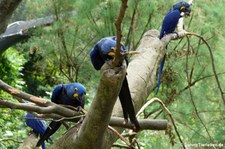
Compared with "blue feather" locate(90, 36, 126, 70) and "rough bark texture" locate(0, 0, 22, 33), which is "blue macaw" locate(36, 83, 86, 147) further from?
"rough bark texture" locate(0, 0, 22, 33)

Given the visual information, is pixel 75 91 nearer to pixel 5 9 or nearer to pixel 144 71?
pixel 144 71

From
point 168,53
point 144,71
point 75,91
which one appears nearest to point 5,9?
point 75,91

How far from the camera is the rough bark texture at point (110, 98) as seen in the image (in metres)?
1.04

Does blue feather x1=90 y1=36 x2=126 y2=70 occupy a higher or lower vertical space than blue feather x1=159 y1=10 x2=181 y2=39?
higher

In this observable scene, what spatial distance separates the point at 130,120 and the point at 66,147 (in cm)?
24

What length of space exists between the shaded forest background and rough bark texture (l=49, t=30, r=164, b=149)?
0.50 metres

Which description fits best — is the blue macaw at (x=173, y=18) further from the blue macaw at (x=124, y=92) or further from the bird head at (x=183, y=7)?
the blue macaw at (x=124, y=92)

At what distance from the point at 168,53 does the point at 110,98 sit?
1948mm

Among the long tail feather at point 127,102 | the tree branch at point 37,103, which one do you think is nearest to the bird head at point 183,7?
the long tail feather at point 127,102

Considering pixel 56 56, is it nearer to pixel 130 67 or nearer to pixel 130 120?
pixel 130 67

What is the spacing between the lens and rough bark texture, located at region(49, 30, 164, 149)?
1037 millimetres

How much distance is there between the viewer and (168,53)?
292cm

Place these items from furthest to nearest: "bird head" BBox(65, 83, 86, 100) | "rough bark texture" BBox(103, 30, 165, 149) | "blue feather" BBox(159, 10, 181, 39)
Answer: "blue feather" BBox(159, 10, 181, 39), "bird head" BBox(65, 83, 86, 100), "rough bark texture" BBox(103, 30, 165, 149)

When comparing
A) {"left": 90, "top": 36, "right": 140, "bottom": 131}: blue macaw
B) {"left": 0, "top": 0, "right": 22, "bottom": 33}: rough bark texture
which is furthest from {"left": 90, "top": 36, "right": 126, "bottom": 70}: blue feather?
{"left": 0, "top": 0, "right": 22, "bottom": 33}: rough bark texture
